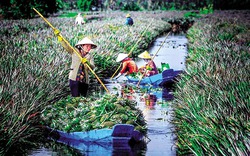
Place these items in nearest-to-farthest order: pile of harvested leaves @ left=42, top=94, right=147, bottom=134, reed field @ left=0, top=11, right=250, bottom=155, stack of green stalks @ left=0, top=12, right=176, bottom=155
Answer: reed field @ left=0, top=11, right=250, bottom=155 → stack of green stalks @ left=0, top=12, right=176, bottom=155 → pile of harvested leaves @ left=42, top=94, right=147, bottom=134

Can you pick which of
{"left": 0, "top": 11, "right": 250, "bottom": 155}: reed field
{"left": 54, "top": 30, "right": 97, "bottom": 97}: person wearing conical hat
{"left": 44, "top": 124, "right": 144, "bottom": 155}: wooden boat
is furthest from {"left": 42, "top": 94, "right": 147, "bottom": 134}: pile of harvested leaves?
{"left": 54, "top": 30, "right": 97, "bottom": 97}: person wearing conical hat

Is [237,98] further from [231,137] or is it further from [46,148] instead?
[46,148]

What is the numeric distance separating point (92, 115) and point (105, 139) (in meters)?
0.61

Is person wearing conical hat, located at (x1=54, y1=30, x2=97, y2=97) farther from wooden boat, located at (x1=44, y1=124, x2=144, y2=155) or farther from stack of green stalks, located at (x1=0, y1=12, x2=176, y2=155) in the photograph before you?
wooden boat, located at (x1=44, y1=124, x2=144, y2=155)

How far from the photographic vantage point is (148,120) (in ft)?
38.6

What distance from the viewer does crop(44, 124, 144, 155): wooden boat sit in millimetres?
9266

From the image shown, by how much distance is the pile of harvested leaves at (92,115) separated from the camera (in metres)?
9.66

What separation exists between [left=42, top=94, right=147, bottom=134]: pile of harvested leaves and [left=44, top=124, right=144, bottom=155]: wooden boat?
0.13 metres

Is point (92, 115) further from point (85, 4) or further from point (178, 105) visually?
point (85, 4)

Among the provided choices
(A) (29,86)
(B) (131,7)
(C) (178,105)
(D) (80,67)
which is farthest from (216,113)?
(B) (131,7)

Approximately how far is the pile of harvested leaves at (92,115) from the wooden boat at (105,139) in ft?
0.42

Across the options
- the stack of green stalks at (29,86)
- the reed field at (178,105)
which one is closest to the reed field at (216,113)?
the reed field at (178,105)

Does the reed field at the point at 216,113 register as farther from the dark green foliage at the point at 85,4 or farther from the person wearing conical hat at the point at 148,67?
the dark green foliage at the point at 85,4

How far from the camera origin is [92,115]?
9.84 metres
